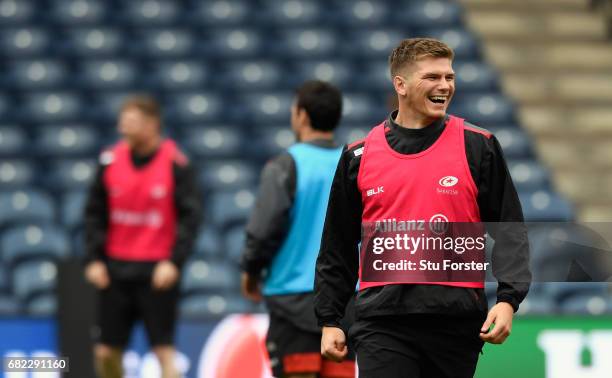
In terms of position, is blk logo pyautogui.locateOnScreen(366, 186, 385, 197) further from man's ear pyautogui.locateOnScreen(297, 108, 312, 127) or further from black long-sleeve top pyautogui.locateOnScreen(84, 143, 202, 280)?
black long-sleeve top pyautogui.locateOnScreen(84, 143, 202, 280)

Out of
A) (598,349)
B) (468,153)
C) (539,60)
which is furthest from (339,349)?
(539,60)

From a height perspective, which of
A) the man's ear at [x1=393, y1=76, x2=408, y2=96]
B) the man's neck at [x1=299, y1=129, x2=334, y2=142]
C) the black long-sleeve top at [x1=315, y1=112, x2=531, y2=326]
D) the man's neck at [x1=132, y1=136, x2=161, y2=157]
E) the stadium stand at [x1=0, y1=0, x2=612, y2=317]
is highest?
the stadium stand at [x1=0, y1=0, x2=612, y2=317]

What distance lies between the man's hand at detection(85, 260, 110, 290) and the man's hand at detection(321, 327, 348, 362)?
3.49 m

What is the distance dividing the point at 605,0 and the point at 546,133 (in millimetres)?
2005

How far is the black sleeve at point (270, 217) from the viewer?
17.3ft

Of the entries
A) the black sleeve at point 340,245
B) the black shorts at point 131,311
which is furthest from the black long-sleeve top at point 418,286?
the black shorts at point 131,311

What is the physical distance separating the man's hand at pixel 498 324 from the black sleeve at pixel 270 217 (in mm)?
1871

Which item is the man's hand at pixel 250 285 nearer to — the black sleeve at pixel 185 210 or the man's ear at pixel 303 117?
the man's ear at pixel 303 117

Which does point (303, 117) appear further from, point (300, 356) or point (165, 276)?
point (165, 276)

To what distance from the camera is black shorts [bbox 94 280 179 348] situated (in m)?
7.05

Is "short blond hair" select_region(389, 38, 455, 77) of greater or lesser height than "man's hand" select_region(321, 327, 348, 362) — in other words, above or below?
above

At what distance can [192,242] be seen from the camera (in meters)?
7.11

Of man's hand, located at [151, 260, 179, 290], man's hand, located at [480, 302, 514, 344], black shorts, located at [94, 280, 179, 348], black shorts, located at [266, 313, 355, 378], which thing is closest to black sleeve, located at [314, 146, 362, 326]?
man's hand, located at [480, 302, 514, 344]

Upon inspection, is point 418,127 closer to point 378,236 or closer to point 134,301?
point 378,236
